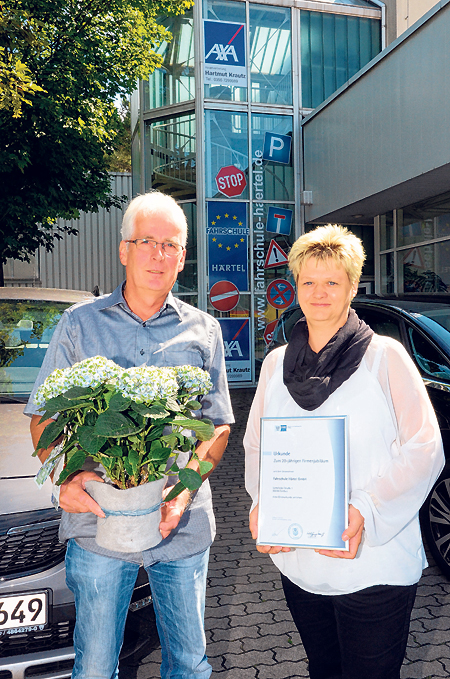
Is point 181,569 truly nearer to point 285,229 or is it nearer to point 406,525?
point 406,525

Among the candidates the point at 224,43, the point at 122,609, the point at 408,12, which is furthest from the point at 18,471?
the point at 408,12

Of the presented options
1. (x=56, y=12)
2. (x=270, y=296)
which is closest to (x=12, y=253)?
(x=56, y=12)

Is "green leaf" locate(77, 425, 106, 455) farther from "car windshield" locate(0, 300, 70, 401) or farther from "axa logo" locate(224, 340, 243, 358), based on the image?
"axa logo" locate(224, 340, 243, 358)

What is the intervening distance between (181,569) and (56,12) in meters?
8.78

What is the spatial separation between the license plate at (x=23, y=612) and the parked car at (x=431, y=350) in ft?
7.73

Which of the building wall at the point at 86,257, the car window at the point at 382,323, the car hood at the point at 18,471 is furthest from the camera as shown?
the building wall at the point at 86,257

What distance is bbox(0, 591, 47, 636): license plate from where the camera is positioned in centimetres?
208

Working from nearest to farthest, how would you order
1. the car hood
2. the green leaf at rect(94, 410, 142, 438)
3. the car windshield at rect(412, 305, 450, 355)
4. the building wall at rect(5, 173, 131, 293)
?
the green leaf at rect(94, 410, 142, 438) → the car hood → the car windshield at rect(412, 305, 450, 355) → the building wall at rect(5, 173, 131, 293)

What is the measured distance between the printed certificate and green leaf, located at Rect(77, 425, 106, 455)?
477 millimetres

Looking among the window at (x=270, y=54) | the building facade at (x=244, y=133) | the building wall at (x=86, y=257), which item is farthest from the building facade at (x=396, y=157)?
the building wall at (x=86, y=257)

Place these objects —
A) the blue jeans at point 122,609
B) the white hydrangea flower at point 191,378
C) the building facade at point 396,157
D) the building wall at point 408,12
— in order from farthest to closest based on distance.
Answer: the building wall at point 408,12 → the building facade at point 396,157 → the blue jeans at point 122,609 → the white hydrangea flower at point 191,378

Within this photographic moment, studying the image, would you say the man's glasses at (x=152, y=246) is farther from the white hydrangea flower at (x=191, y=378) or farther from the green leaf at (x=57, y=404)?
the green leaf at (x=57, y=404)

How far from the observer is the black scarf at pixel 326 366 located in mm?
1671

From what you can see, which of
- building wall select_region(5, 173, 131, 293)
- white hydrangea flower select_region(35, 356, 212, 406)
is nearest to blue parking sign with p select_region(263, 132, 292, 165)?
building wall select_region(5, 173, 131, 293)
